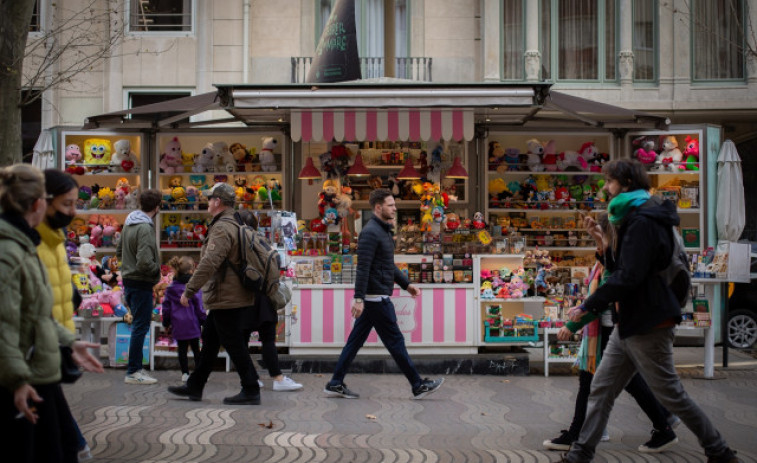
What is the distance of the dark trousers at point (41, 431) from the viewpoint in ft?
13.4

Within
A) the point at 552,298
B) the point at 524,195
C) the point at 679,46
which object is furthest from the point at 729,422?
the point at 679,46

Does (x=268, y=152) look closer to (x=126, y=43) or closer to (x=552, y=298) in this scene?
(x=126, y=43)

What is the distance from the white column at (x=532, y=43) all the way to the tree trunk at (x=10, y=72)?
451 inches

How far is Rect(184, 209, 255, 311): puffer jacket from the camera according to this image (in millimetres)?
8016

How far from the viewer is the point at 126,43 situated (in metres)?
17.5

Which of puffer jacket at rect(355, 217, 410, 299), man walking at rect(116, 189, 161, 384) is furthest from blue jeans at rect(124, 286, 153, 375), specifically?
puffer jacket at rect(355, 217, 410, 299)

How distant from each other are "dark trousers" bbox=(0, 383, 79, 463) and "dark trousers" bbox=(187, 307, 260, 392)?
351cm

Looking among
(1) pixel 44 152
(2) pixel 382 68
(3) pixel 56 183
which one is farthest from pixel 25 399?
(2) pixel 382 68

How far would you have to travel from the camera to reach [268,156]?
14.8 m

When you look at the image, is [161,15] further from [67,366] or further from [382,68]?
[67,366]

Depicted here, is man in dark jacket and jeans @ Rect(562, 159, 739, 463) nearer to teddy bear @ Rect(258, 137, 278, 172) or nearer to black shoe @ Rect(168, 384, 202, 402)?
black shoe @ Rect(168, 384, 202, 402)

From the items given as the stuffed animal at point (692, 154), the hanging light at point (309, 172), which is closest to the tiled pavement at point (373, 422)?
the hanging light at point (309, 172)

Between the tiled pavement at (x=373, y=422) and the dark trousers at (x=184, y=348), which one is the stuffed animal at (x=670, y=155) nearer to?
the tiled pavement at (x=373, y=422)

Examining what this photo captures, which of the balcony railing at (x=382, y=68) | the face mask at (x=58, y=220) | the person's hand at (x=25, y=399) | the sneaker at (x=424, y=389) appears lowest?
the sneaker at (x=424, y=389)
